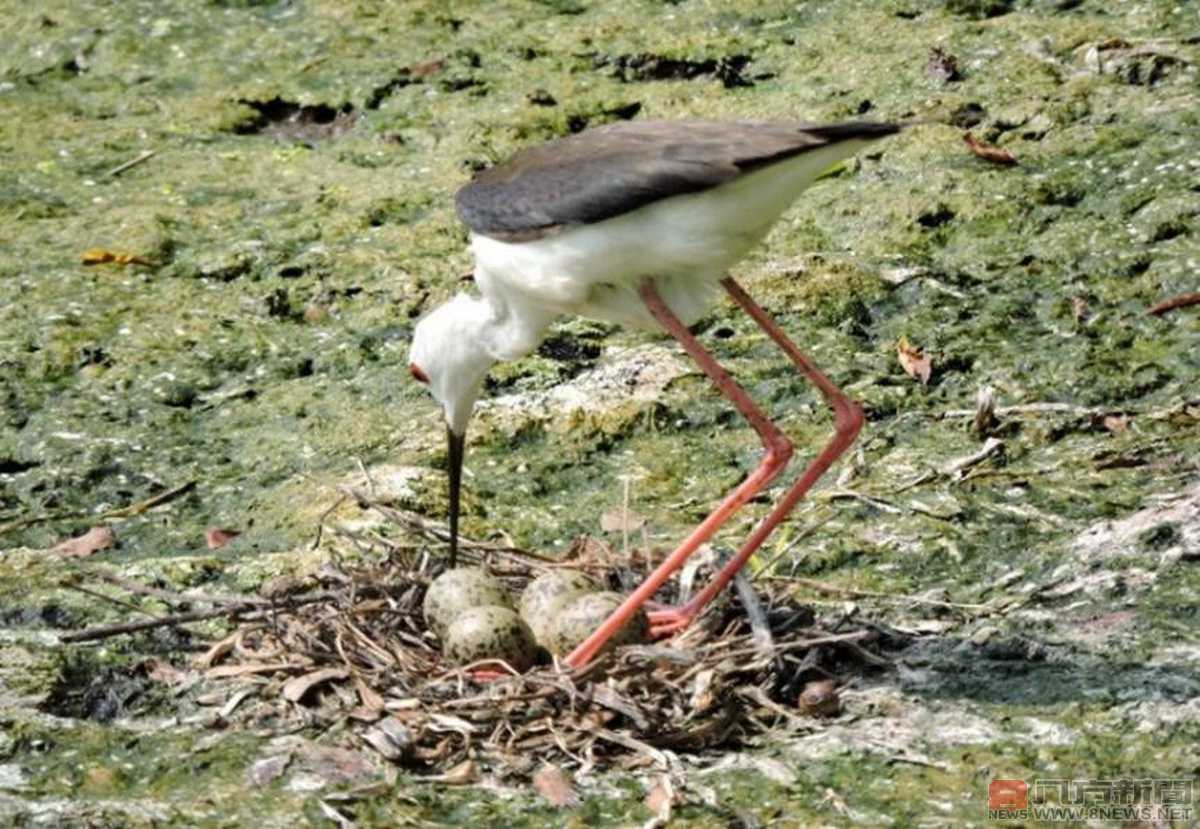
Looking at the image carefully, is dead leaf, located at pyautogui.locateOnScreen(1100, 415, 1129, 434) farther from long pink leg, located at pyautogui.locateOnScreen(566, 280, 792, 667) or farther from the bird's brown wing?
the bird's brown wing

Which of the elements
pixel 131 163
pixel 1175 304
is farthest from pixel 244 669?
pixel 131 163

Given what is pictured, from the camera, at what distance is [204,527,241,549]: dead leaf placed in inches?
270

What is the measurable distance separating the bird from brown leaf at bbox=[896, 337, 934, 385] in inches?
52.4

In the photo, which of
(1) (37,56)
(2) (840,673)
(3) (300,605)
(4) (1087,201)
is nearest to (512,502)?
(3) (300,605)

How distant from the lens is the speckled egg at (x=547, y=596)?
5.88 meters

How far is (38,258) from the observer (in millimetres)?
8789

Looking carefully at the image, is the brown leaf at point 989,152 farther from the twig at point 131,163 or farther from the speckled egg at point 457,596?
the speckled egg at point 457,596

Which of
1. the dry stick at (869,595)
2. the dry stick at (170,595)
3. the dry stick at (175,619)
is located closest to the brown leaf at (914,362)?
the dry stick at (869,595)

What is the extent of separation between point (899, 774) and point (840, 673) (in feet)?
1.80

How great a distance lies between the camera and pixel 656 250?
586 cm

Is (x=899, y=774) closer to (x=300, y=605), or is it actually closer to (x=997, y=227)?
(x=300, y=605)

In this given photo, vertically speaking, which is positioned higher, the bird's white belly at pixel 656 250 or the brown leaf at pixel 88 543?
the bird's white belly at pixel 656 250

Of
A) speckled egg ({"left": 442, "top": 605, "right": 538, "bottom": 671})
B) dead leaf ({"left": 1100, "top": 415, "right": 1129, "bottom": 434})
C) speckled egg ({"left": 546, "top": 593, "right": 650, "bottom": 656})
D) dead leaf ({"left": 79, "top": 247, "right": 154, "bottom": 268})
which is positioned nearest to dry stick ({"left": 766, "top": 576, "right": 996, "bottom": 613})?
speckled egg ({"left": 546, "top": 593, "right": 650, "bottom": 656})

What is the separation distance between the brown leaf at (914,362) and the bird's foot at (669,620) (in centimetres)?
194
